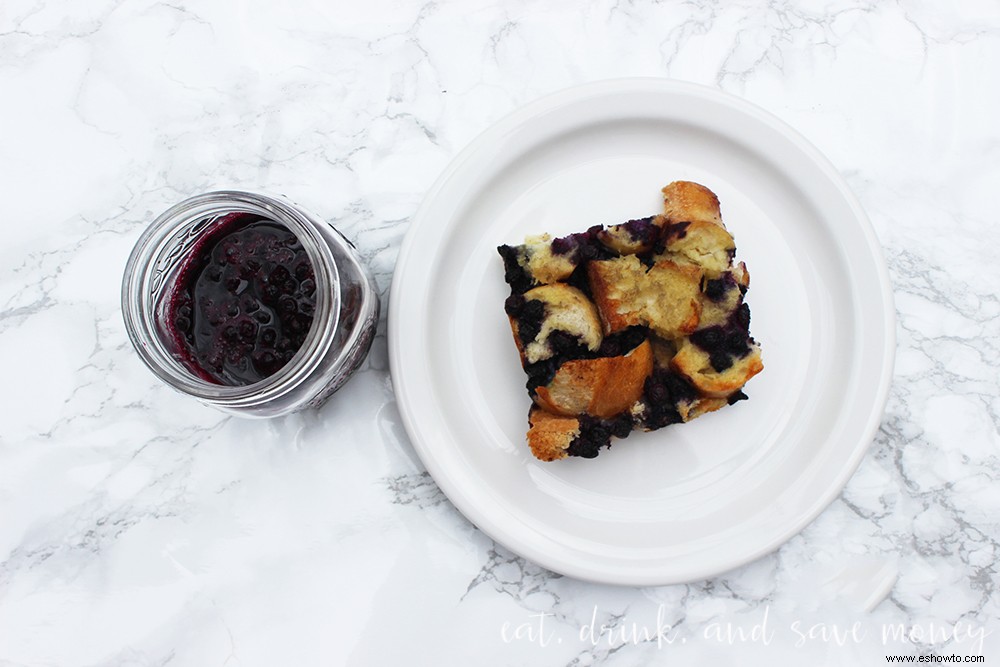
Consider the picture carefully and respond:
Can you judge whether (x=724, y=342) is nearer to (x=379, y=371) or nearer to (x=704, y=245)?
(x=704, y=245)

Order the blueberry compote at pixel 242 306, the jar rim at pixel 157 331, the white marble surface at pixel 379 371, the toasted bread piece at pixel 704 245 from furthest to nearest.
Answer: the white marble surface at pixel 379 371 < the toasted bread piece at pixel 704 245 < the blueberry compote at pixel 242 306 < the jar rim at pixel 157 331

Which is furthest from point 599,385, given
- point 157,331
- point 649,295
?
point 157,331

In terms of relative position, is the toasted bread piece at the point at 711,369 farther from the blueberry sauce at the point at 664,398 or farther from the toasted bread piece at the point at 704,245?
the toasted bread piece at the point at 704,245

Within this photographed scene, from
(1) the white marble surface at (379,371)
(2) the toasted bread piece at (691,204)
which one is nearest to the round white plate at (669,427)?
(2) the toasted bread piece at (691,204)

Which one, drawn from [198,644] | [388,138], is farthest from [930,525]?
[198,644]

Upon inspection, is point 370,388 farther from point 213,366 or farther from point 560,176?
point 560,176

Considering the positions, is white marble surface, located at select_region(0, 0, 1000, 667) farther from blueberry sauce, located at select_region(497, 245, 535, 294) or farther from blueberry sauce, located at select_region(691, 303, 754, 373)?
blueberry sauce, located at select_region(691, 303, 754, 373)
